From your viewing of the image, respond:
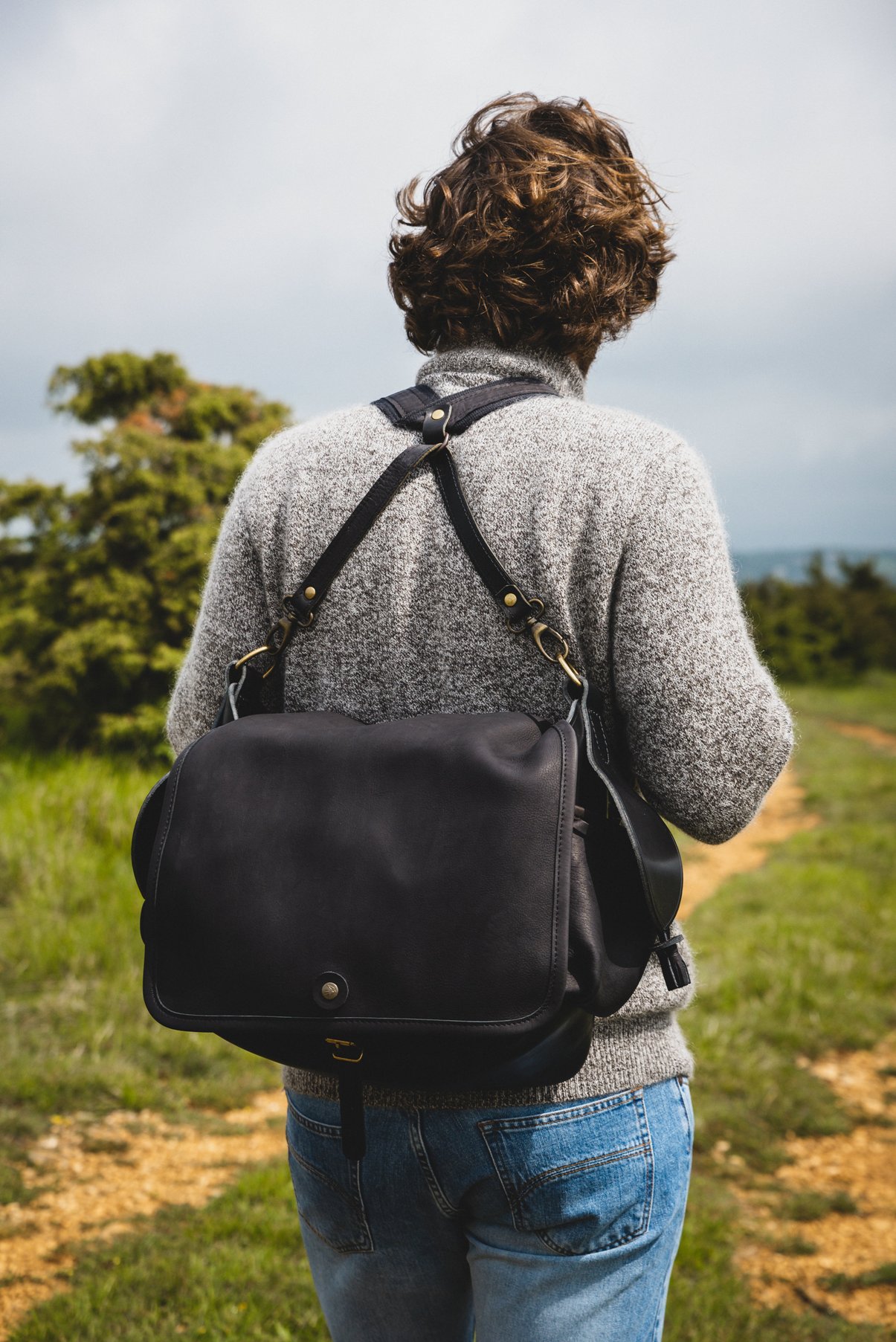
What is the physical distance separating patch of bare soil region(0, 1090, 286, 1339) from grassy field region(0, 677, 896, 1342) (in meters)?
0.08

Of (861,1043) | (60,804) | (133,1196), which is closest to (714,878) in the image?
(861,1043)

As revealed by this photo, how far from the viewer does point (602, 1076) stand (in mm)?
1270

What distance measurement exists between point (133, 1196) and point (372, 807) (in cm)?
280

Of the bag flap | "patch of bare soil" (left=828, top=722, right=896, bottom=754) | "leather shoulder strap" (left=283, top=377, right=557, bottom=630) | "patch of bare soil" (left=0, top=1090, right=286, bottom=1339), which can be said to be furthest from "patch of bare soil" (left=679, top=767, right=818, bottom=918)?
the bag flap

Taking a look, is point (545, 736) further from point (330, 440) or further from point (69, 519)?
point (69, 519)

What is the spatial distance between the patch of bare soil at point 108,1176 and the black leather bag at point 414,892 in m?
2.10

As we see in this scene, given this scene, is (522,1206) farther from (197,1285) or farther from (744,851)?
(744,851)

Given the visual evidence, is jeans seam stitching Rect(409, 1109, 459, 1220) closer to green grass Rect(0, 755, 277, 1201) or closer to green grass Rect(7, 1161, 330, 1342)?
green grass Rect(7, 1161, 330, 1342)

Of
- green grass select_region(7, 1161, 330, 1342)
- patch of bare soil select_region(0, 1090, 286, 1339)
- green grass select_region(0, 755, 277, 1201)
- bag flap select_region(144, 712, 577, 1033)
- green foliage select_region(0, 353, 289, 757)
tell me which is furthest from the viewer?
green foliage select_region(0, 353, 289, 757)

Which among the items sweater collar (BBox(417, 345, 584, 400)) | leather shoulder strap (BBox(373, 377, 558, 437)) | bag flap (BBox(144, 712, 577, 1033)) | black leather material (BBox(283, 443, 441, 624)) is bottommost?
bag flap (BBox(144, 712, 577, 1033))

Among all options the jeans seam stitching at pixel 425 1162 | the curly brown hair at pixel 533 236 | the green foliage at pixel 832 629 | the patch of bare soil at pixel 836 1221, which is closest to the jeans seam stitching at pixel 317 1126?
the jeans seam stitching at pixel 425 1162

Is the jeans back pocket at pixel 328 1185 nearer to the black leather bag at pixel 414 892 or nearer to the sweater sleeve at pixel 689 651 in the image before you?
the black leather bag at pixel 414 892

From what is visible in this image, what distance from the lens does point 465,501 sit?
4.23 feet

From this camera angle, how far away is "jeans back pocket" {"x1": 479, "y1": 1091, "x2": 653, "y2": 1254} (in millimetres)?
1208
